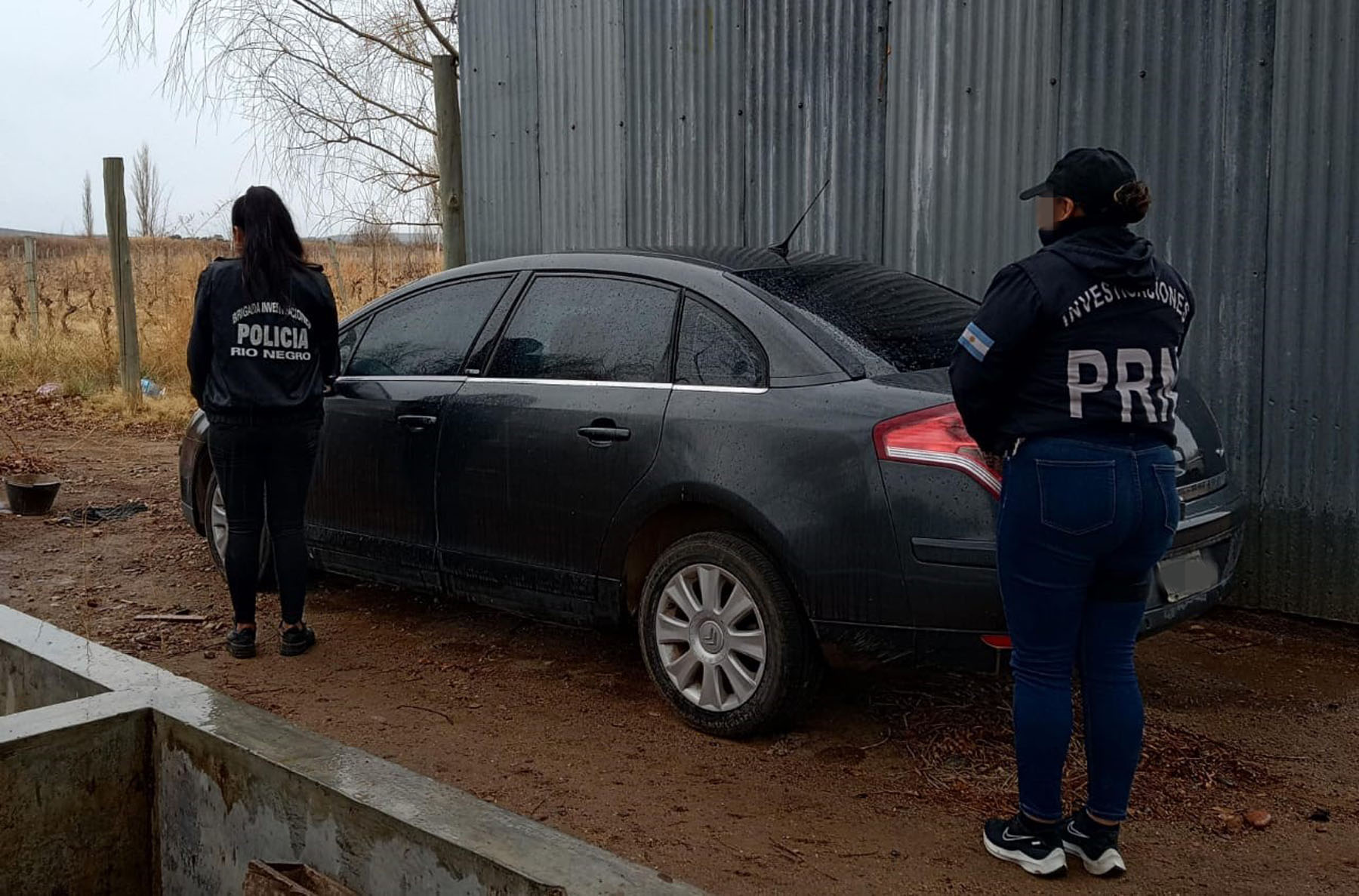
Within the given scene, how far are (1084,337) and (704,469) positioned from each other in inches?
60.8

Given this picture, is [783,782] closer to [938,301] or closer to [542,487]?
[542,487]

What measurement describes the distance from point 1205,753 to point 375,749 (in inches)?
109

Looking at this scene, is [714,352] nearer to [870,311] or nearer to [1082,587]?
[870,311]

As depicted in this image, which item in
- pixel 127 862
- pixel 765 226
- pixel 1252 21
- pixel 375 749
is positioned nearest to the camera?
pixel 127 862

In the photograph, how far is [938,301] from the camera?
5.04m

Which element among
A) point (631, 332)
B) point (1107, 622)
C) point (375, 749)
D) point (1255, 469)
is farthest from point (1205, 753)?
point (375, 749)

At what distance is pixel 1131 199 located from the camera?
10.7ft

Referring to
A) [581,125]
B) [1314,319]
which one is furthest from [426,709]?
[581,125]

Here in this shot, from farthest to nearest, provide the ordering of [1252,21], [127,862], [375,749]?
[1252,21]
[375,749]
[127,862]

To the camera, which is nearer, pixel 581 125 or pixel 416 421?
pixel 416 421

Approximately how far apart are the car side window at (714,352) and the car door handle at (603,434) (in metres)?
0.27

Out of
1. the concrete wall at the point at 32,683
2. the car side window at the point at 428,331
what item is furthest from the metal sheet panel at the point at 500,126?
the concrete wall at the point at 32,683

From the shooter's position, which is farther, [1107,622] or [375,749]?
[375,749]

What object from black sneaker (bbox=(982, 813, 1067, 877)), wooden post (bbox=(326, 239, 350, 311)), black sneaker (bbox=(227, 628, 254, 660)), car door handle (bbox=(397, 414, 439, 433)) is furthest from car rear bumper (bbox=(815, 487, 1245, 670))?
wooden post (bbox=(326, 239, 350, 311))
